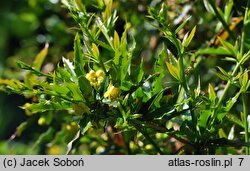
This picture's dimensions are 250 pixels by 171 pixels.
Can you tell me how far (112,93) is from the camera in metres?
0.89

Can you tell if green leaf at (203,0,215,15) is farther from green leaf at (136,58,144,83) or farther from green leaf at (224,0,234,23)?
green leaf at (136,58,144,83)

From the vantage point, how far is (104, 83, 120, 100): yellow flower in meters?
0.89

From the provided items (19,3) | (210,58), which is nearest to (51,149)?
(210,58)

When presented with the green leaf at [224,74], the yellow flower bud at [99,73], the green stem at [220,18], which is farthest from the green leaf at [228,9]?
the yellow flower bud at [99,73]

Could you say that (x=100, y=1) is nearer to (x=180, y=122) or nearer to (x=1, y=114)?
(x=180, y=122)

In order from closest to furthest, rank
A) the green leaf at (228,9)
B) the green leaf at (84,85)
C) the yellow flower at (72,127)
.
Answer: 1. the green leaf at (84,85)
2. the green leaf at (228,9)
3. the yellow flower at (72,127)

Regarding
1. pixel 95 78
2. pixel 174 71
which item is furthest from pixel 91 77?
pixel 174 71

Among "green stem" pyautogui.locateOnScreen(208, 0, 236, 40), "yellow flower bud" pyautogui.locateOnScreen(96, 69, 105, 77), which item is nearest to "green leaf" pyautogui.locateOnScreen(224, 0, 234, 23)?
"green stem" pyautogui.locateOnScreen(208, 0, 236, 40)

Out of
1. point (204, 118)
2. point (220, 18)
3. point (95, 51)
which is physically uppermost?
point (220, 18)

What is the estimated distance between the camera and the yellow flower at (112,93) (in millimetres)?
894

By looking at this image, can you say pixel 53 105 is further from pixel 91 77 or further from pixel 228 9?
pixel 228 9

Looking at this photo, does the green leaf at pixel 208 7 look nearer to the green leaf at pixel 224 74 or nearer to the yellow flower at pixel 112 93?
the green leaf at pixel 224 74

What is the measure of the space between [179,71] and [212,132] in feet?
0.36

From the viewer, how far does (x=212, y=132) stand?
942 mm
